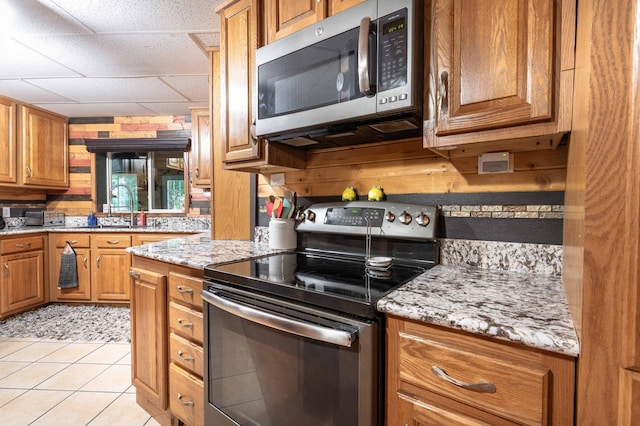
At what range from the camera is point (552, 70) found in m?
0.92

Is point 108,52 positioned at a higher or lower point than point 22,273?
higher

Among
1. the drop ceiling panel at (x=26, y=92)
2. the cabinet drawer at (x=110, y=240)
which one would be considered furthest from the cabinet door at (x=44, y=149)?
the cabinet drawer at (x=110, y=240)

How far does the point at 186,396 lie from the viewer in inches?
60.3

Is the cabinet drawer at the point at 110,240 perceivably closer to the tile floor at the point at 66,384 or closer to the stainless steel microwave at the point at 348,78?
the tile floor at the point at 66,384

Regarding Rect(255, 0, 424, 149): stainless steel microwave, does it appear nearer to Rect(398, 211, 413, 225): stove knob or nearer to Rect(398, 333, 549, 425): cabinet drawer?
Rect(398, 211, 413, 225): stove knob

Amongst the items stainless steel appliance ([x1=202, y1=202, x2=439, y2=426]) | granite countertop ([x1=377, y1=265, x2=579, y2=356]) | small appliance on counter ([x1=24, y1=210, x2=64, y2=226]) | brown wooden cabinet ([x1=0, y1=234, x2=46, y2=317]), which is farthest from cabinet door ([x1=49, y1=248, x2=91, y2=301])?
granite countertop ([x1=377, y1=265, x2=579, y2=356])

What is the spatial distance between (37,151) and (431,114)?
4579 millimetres

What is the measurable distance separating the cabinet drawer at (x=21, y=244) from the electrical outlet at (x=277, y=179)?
304cm

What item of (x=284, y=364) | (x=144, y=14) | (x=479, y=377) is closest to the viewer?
(x=479, y=377)

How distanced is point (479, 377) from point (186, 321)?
1251 mm

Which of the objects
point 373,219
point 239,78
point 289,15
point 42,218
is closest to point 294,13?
point 289,15

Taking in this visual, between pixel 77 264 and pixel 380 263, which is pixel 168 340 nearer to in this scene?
pixel 380 263

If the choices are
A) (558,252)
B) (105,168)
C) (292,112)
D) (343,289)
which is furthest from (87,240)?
(558,252)

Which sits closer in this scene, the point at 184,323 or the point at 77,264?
the point at 184,323
